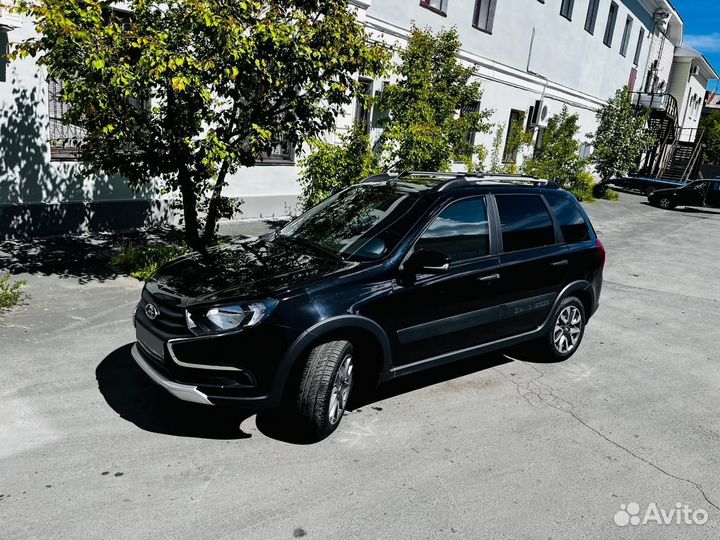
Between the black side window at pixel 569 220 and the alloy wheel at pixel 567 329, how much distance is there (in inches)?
28.3

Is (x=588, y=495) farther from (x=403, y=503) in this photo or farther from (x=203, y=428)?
(x=203, y=428)

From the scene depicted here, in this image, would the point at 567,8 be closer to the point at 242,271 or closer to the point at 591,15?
the point at 591,15

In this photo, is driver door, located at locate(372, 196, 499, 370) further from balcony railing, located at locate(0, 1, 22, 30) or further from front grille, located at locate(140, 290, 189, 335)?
balcony railing, located at locate(0, 1, 22, 30)

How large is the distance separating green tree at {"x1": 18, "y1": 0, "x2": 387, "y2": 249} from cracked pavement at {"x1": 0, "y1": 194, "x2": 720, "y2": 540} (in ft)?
6.94

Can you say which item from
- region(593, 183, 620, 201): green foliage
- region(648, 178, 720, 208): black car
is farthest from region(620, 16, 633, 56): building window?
region(648, 178, 720, 208): black car

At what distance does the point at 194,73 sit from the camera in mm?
6309

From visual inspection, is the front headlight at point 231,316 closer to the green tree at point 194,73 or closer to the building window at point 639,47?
the green tree at point 194,73

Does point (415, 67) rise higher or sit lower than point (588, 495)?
higher

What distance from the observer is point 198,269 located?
14.8 feet

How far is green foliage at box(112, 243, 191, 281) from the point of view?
25.5 feet

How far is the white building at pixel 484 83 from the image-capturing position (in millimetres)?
8641

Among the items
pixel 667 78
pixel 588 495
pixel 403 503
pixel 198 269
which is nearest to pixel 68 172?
pixel 198 269

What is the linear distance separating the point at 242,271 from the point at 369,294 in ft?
3.21

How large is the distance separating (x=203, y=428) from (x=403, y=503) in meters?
1.59
